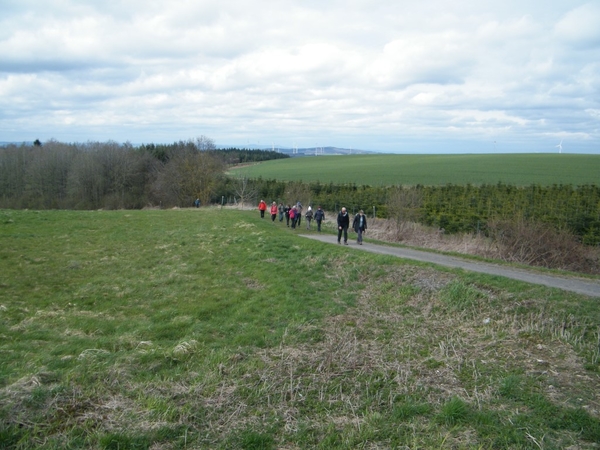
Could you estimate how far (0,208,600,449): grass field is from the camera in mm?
5348

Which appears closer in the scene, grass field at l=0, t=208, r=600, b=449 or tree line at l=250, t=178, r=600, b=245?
grass field at l=0, t=208, r=600, b=449

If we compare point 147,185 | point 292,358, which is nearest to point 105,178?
point 147,185

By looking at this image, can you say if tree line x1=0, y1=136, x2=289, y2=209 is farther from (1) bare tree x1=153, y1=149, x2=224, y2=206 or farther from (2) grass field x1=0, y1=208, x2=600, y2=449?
(2) grass field x1=0, y1=208, x2=600, y2=449

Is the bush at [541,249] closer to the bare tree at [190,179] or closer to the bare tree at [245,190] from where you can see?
the bare tree at [245,190]

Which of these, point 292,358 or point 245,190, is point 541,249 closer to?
point 292,358

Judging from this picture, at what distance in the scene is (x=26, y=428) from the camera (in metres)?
5.17

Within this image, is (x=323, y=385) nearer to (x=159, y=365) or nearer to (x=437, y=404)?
(x=437, y=404)

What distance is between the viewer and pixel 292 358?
7504 mm

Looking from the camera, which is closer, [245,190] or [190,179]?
[245,190]

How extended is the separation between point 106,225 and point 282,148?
155307 millimetres

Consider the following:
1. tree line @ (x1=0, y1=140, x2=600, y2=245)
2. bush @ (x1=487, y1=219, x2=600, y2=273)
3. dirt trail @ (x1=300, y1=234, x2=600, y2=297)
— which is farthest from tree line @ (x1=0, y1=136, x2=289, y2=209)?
bush @ (x1=487, y1=219, x2=600, y2=273)

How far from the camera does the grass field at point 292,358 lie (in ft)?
17.5

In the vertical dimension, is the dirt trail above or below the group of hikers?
below

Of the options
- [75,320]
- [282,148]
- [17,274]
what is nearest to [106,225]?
[17,274]
